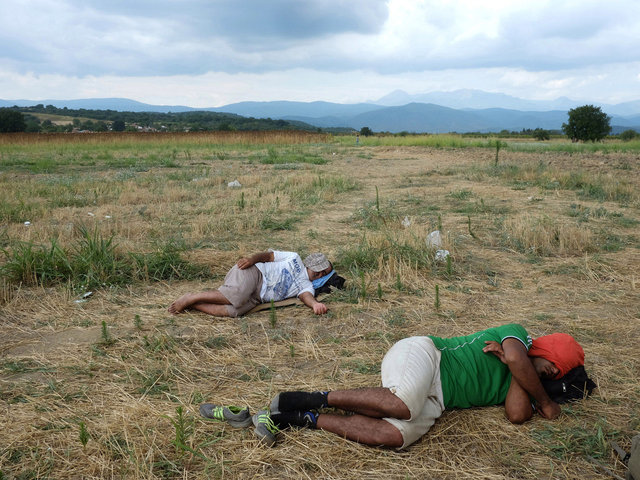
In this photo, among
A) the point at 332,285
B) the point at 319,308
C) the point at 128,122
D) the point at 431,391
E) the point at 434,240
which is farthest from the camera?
the point at 128,122

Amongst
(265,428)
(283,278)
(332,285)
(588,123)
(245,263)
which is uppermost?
(588,123)

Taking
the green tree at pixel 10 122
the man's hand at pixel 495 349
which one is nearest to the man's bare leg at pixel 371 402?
the man's hand at pixel 495 349

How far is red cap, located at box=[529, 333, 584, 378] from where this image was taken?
96.1 inches

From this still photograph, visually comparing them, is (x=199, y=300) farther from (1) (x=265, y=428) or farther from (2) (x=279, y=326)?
(1) (x=265, y=428)

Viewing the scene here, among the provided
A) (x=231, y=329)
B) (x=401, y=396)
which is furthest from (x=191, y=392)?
(x=401, y=396)

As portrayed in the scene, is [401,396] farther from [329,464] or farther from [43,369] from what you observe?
[43,369]

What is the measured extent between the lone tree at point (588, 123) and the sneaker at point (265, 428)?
46.0m

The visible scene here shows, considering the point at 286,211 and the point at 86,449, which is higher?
the point at 286,211

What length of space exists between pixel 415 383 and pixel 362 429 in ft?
1.14

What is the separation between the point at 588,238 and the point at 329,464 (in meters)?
4.54

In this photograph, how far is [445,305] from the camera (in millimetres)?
3773

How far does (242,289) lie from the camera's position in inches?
144

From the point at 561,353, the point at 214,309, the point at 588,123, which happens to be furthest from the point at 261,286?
the point at 588,123

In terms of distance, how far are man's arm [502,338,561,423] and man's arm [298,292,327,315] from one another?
1566 mm
